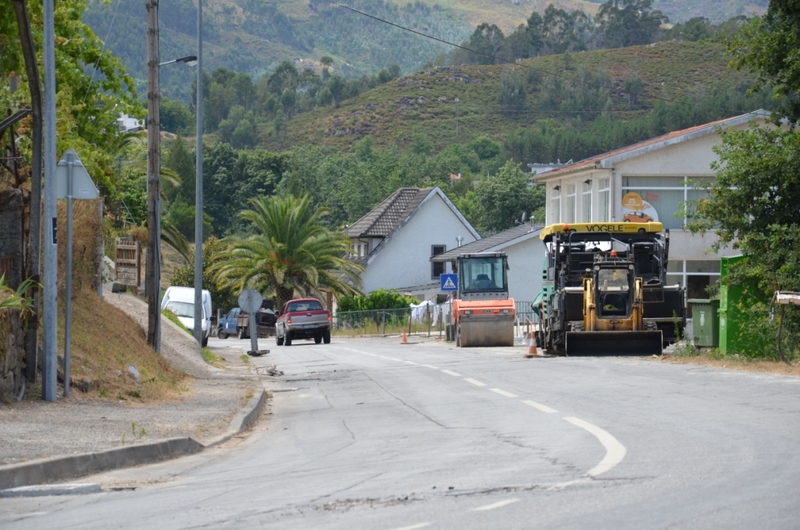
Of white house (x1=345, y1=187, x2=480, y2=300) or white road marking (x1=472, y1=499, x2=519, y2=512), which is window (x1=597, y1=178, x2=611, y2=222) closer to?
white house (x1=345, y1=187, x2=480, y2=300)

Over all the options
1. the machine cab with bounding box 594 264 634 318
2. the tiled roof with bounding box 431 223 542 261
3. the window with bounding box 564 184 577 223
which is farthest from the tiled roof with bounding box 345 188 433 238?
the machine cab with bounding box 594 264 634 318

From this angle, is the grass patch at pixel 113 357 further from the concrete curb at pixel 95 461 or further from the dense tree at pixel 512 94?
the dense tree at pixel 512 94

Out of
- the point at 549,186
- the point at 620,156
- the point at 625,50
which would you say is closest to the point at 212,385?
the point at 620,156

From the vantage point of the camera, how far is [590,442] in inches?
423

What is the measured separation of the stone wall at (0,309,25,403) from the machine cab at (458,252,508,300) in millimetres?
24018

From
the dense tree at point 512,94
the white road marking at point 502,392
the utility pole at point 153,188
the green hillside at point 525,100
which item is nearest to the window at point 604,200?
the utility pole at point 153,188

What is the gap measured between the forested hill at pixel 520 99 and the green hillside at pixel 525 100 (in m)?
0.14

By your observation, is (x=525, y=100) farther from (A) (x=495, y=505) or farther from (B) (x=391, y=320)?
(A) (x=495, y=505)

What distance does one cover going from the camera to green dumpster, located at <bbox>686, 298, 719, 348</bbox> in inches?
974

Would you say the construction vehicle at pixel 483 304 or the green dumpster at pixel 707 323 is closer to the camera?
the green dumpster at pixel 707 323

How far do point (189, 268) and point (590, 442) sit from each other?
213ft

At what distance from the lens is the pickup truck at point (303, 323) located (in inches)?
1933

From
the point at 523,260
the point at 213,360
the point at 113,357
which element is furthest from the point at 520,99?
the point at 113,357

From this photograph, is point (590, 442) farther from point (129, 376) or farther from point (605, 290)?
point (605, 290)
